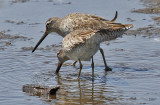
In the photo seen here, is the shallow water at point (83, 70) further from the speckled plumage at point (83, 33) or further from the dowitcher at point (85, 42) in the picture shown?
the dowitcher at point (85, 42)

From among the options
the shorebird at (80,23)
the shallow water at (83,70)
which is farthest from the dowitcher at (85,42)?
the shallow water at (83,70)

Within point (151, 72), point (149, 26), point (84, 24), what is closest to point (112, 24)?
point (84, 24)

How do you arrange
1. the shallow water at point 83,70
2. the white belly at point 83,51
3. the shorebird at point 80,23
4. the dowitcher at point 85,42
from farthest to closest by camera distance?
the shorebird at point 80,23 → the white belly at point 83,51 → the dowitcher at point 85,42 → the shallow water at point 83,70

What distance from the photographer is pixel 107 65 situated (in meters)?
8.33

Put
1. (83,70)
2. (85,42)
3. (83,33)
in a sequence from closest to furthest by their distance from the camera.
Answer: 1. (85,42)
2. (83,33)
3. (83,70)

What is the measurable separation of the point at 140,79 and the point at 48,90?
1666 mm

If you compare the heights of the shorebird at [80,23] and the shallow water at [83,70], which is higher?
the shorebird at [80,23]

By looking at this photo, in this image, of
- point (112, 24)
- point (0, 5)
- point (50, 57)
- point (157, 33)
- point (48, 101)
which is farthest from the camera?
point (0, 5)

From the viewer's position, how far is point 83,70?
8.23 m

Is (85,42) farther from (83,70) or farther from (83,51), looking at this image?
(83,70)

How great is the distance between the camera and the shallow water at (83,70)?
21.4 ft

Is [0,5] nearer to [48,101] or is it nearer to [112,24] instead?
[112,24]

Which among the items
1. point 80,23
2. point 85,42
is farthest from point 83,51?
point 80,23

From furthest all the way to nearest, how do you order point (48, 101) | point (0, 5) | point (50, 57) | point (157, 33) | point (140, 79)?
point (0, 5), point (157, 33), point (50, 57), point (140, 79), point (48, 101)
